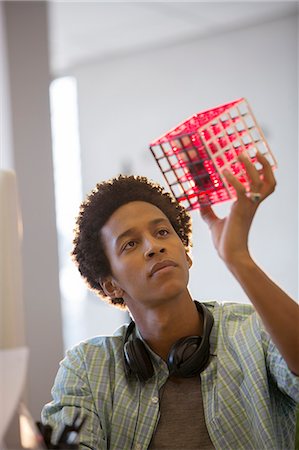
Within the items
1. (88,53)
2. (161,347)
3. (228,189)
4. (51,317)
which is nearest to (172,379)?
(161,347)

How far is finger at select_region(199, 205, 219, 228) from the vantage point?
1.27 metres

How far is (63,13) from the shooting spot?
3.80 meters

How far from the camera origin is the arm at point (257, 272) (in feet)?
3.83

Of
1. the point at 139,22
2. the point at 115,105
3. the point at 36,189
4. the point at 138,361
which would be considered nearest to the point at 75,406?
the point at 138,361

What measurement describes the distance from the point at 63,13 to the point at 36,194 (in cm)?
158

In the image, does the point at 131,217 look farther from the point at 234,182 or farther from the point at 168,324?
the point at 234,182

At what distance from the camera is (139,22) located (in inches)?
164

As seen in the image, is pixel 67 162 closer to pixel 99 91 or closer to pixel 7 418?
pixel 99 91

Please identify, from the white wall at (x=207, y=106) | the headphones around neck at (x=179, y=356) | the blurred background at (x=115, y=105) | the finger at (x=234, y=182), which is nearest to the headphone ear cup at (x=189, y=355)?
the headphones around neck at (x=179, y=356)

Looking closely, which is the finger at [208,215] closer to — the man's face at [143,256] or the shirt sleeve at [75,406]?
the man's face at [143,256]

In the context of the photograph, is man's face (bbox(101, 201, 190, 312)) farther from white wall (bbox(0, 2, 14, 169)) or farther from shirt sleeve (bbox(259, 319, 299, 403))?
white wall (bbox(0, 2, 14, 169))

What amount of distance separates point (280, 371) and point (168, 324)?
10.3 inches

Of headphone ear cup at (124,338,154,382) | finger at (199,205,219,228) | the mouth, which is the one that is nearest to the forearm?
finger at (199,205,219,228)

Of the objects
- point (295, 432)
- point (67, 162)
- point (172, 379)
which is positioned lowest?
point (295, 432)
